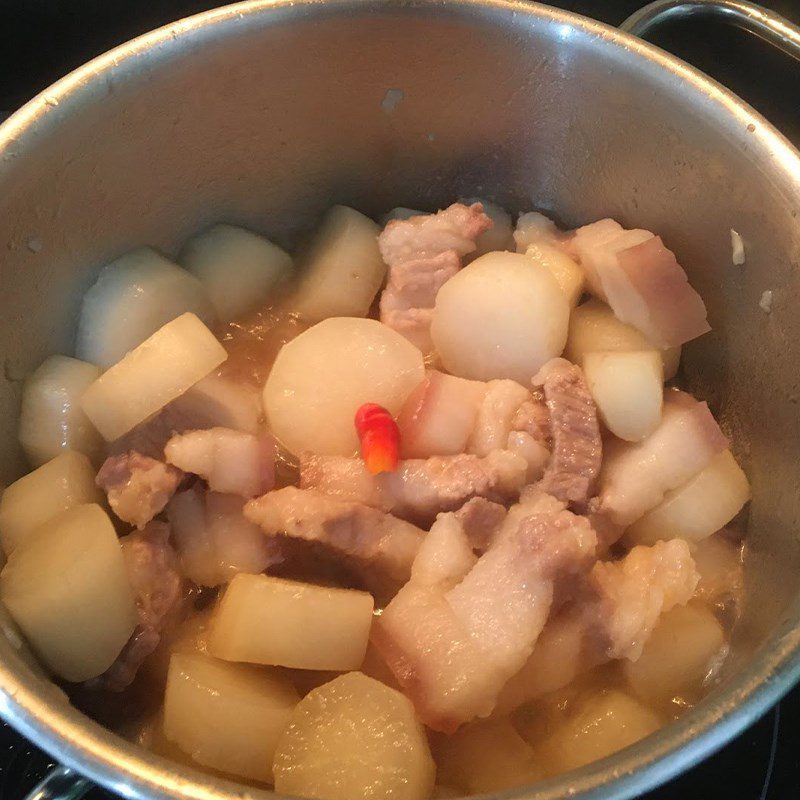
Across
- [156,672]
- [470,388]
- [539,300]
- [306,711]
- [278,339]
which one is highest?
[539,300]

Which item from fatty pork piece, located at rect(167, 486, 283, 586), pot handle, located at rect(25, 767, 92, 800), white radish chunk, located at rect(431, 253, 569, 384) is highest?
white radish chunk, located at rect(431, 253, 569, 384)

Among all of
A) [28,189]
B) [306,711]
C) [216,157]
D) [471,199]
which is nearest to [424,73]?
[471,199]

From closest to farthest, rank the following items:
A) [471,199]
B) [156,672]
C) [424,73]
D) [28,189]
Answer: [156,672] < [28,189] < [424,73] < [471,199]

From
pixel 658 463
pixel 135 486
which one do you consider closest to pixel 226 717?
pixel 135 486

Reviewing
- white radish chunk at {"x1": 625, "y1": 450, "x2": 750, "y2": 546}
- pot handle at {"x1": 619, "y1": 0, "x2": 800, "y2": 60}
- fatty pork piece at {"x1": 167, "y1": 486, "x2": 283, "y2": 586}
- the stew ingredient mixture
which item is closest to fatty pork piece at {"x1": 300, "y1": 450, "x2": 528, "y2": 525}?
Result: the stew ingredient mixture

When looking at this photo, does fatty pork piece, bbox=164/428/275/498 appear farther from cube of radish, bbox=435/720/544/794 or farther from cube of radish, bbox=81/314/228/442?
cube of radish, bbox=435/720/544/794

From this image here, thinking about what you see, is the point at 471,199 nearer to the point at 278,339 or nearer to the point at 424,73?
the point at 424,73

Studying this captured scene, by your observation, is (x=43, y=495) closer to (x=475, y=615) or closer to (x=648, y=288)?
(x=475, y=615)
